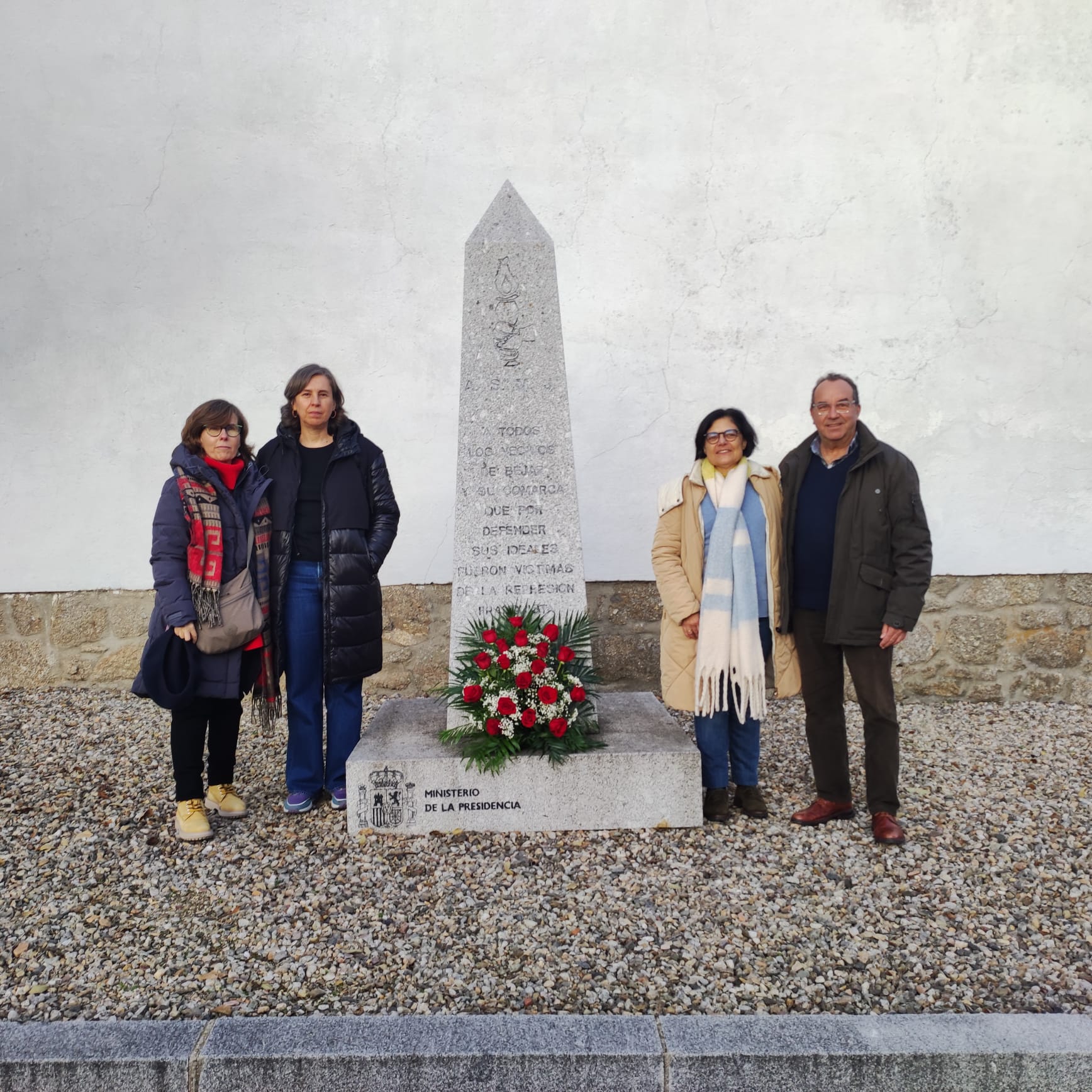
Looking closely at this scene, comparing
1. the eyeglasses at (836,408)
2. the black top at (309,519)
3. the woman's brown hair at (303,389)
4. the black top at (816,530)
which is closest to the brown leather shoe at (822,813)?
the black top at (816,530)

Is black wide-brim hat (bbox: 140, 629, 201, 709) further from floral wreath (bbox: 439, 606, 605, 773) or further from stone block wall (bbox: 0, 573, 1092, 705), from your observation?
stone block wall (bbox: 0, 573, 1092, 705)

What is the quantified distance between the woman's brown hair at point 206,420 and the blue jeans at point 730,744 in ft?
7.43

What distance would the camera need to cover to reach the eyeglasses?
3082 millimetres

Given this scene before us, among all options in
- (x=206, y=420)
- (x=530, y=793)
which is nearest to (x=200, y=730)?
(x=206, y=420)

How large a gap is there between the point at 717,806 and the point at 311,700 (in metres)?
1.78

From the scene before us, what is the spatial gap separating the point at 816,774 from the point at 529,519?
1631mm

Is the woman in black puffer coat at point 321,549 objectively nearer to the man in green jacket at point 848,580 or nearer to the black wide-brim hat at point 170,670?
the black wide-brim hat at point 170,670

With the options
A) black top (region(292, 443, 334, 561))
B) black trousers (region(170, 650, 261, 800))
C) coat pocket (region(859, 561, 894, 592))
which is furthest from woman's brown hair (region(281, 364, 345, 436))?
coat pocket (region(859, 561, 894, 592))

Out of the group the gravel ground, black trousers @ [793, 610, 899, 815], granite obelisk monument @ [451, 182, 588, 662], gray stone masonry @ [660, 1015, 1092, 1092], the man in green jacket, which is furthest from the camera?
granite obelisk monument @ [451, 182, 588, 662]

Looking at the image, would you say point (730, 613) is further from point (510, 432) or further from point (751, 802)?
point (510, 432)

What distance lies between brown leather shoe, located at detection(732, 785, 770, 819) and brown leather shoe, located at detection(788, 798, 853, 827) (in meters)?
0.12

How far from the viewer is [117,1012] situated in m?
2.21

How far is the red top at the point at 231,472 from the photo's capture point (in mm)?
3244

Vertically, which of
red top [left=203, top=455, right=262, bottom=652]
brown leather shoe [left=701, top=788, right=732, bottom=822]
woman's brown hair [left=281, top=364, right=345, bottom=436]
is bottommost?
brown leather shoe [left=701, top=788, right=732, bottom=822]
